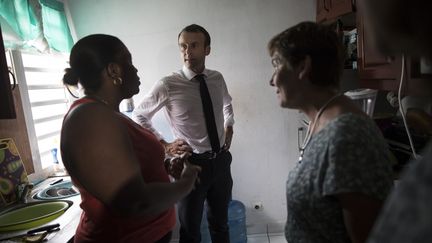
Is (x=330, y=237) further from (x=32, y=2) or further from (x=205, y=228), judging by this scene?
(x=32, y=2)

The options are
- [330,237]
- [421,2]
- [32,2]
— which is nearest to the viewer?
[421,2]

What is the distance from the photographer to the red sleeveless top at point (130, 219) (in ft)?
3.04

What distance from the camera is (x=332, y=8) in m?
1.64

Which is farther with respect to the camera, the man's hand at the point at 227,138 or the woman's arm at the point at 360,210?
the man's hand at the point at 227,138

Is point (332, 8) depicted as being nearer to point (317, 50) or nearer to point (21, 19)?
point (317, 50)

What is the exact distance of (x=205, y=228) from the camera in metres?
2.30

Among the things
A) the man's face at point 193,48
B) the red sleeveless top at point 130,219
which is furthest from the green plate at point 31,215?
the man's face at point 193,48

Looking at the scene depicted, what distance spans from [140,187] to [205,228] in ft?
5.26

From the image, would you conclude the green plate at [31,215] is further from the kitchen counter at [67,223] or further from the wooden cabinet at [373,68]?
the wooden cabinet at [373,68]

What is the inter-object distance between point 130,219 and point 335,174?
64cm

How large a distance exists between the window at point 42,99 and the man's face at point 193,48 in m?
0.96

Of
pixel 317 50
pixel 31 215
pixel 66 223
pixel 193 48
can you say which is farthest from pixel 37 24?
pixel 317 50

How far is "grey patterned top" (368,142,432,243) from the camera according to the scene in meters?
0.32

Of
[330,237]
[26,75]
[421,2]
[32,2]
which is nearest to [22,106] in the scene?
[26,75]
